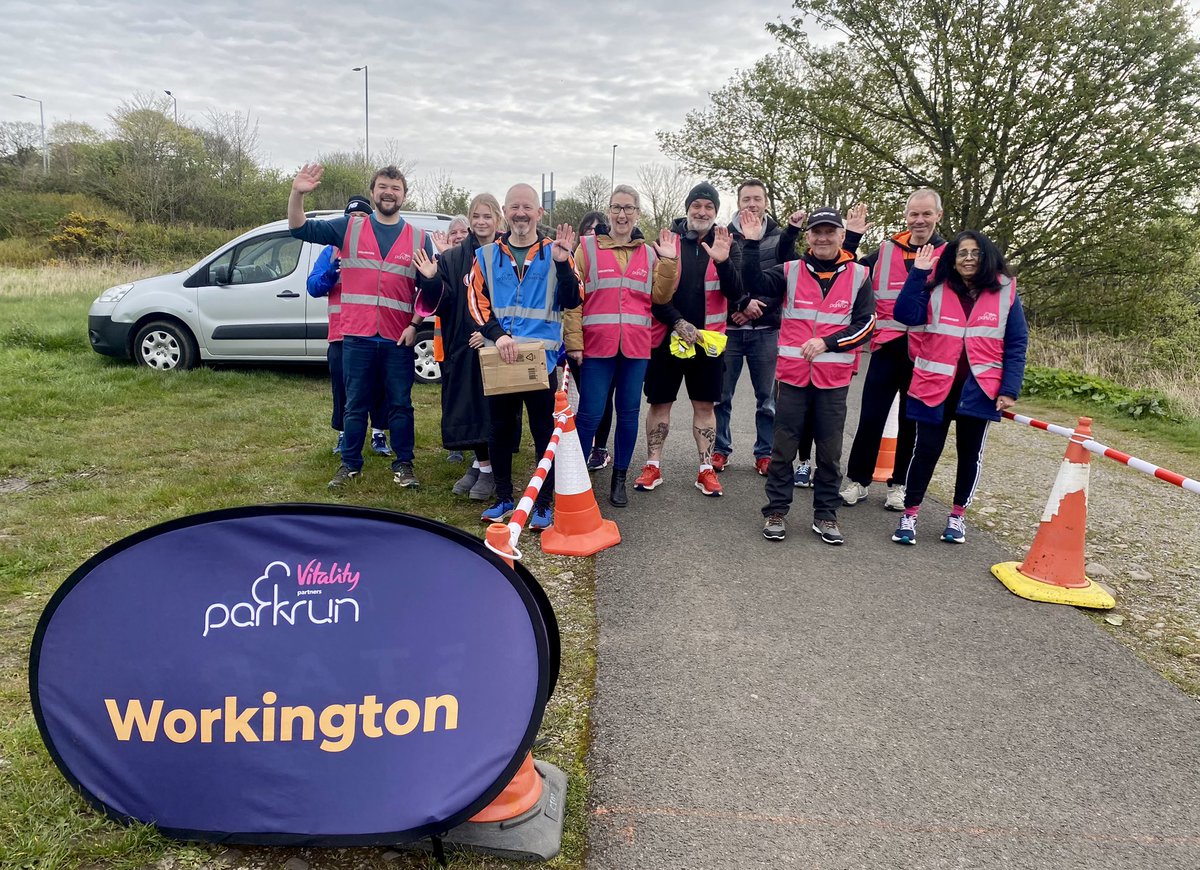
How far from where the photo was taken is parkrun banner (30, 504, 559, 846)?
2178 mm

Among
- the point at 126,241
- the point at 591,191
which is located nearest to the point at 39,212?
the point at 126,241

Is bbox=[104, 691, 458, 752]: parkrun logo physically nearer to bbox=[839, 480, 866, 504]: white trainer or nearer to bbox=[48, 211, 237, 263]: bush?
bbox=[839, 480, 866, 504]: white trainer

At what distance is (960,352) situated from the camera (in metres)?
4.75

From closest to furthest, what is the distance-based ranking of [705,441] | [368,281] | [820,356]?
[820,356], [368,281], [705,441]

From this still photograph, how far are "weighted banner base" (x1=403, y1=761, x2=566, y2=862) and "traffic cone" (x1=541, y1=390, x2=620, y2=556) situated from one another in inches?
94.4

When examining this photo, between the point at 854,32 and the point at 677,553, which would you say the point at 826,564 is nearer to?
the point at 677,553

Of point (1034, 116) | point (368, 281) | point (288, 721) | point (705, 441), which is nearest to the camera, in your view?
point (288, 721)

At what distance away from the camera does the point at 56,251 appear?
28500 mm

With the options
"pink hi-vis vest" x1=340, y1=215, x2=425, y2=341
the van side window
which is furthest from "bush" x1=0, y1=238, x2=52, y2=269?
"pink hi-vis vest" x1=340, y1=215, x2=425, y2=341

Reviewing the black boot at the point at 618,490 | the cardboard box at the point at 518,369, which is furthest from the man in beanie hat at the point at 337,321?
the black boot at the point at 618,490

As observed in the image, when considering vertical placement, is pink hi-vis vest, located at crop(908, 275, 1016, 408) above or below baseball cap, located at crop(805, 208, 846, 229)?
below

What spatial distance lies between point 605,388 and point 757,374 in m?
1.67

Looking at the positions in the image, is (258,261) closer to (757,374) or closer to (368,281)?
(368,281)

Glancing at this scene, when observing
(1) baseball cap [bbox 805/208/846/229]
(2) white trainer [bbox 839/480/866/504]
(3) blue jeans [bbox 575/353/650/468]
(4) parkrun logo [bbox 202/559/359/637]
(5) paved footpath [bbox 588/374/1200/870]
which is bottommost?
(5) paved footpath [bbox 588/374/1200/870]
